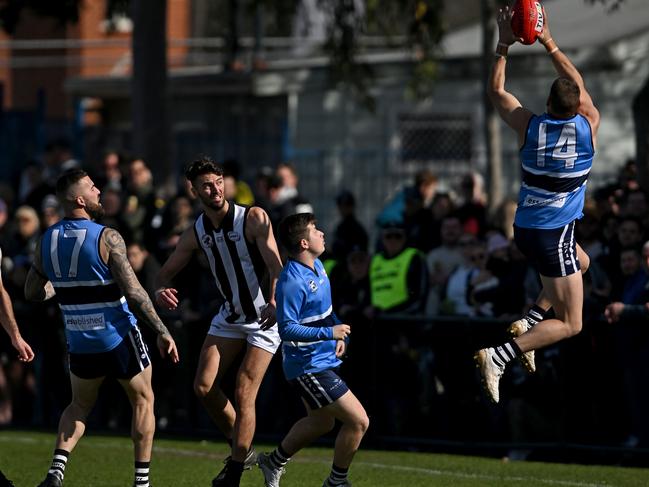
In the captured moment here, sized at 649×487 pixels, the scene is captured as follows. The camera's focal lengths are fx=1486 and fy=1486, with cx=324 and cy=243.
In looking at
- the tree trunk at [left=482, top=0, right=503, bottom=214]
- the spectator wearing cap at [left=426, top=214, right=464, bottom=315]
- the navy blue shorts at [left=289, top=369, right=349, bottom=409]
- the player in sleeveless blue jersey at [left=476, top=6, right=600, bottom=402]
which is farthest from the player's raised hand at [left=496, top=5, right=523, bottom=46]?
the tree trunk at [left=482, top=0, right=503, bottom=214]

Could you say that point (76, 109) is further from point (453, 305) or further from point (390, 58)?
point (453, 305)

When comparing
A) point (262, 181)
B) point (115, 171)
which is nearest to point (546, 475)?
point (262, 181)

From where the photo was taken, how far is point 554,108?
9773 mm

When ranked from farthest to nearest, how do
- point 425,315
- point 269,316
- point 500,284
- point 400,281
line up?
point 400,281, point 425,315, point 500,284, point 269,316

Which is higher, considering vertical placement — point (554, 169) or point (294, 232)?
point (554, 169)

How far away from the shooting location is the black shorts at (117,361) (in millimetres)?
9773

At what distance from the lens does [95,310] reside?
32.0ft

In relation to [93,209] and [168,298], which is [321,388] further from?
[93,209]

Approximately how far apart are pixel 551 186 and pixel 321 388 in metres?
2.05

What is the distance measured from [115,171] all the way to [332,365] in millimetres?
9788

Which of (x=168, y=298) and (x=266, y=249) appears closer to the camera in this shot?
(x=168, y=298)

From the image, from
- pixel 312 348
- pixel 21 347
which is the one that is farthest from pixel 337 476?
pixel 21 347

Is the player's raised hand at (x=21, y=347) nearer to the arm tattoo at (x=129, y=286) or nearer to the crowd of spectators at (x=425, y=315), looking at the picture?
the arm tattoo at (x=129, y=286)

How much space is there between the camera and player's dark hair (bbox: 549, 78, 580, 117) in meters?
9.70
